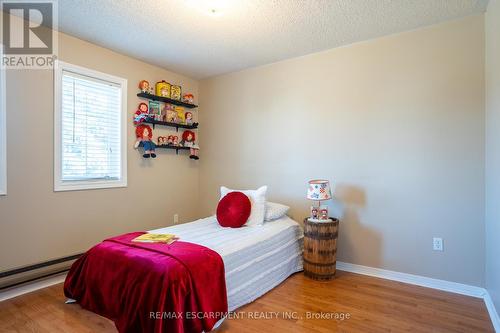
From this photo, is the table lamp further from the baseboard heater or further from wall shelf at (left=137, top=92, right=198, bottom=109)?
the baseboard heater

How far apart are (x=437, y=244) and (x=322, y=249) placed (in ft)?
3.42

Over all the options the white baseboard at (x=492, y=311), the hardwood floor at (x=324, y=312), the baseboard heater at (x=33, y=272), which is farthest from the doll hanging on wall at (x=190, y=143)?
the white baseboard at (x=492, y=311)

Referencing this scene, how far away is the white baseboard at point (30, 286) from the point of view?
7.70ft

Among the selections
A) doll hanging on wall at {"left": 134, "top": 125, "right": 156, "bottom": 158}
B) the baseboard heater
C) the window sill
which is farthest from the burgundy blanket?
doll hanging on wall at {"left": 134, "top": 125, "right": 156, "bottom": 158}

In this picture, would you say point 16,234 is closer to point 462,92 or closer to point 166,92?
point 166,92

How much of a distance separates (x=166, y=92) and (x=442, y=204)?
3.36m

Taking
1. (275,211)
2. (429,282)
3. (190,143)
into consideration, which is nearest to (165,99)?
(190,143)

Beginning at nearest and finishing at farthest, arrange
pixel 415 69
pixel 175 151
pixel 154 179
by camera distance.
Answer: pixel 415 69 < pixel 154 179 < pixel 175 151

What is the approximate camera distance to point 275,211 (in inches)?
124

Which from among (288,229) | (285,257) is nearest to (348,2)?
(288,229)

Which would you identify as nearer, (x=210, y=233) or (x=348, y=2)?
(x=348, y=2)

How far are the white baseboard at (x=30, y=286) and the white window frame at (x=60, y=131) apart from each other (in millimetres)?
841

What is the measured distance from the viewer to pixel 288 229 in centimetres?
296

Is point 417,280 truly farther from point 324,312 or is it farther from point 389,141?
point 389,141
